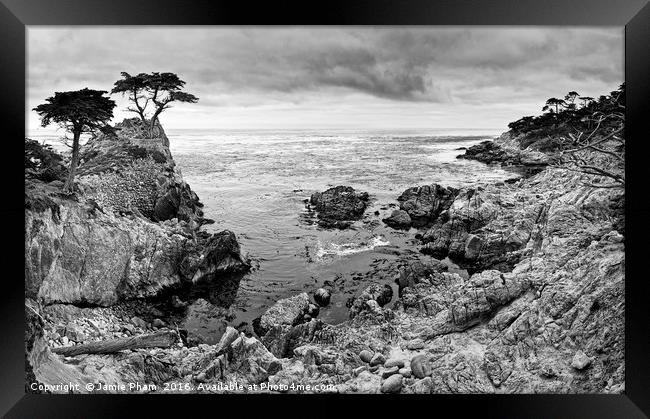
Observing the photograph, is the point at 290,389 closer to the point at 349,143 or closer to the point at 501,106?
the point at 349,143

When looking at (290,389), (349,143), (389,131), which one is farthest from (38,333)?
(389,131)

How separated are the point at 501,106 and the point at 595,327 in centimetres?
239

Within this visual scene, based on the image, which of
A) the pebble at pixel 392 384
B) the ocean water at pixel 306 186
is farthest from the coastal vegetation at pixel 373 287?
the ocean water at pixel 306 186

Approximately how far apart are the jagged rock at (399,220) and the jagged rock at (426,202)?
0.13 feet

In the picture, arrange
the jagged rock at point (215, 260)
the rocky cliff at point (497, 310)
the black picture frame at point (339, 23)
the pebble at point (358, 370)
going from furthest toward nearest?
the jagged rock at point (215, 260)
the pebble at point (358, 370)
the rocky cliff at point (497, 310)
the black picture frame at point (339, 23)

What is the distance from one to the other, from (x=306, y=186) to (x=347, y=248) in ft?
2.61

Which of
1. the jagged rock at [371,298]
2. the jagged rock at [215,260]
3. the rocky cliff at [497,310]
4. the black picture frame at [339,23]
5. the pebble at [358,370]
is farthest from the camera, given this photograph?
the jagged rock at [215,260]

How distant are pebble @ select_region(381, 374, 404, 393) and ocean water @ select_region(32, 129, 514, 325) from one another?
0.81 meters

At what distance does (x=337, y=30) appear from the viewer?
430 centimetres

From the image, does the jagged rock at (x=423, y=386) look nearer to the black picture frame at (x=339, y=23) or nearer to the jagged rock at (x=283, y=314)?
the black picture frame at (x=339, y=23)

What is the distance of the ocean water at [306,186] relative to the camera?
436 cm

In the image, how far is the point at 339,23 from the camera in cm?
416

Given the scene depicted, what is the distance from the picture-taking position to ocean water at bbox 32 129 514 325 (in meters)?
4.36

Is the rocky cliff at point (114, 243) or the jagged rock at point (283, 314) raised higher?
the rocky cliff at point (114, 243)
